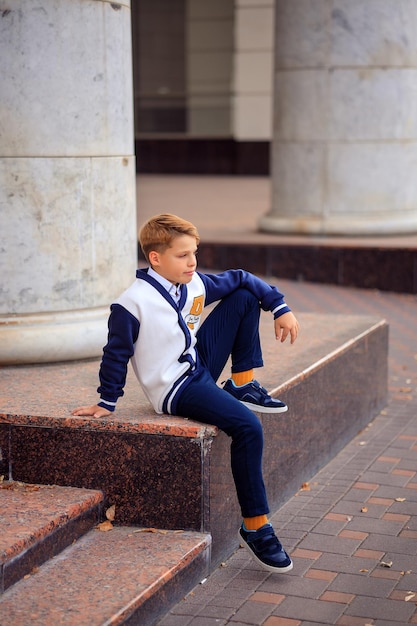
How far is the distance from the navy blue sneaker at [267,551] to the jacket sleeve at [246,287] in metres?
0.86

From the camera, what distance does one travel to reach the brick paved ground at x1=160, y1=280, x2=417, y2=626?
3787 mm

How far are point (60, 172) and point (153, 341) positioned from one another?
1.40 metres

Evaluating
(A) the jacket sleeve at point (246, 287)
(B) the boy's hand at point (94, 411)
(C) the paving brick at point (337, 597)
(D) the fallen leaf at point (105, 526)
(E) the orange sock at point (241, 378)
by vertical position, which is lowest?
(C) the paving brick at point (337, 597)

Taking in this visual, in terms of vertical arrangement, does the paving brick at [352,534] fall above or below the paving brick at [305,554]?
below

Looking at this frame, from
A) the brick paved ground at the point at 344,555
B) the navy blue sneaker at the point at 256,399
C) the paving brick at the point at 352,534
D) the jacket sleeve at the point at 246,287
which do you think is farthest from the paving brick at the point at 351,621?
the jacket sleeve at the point at 246,287

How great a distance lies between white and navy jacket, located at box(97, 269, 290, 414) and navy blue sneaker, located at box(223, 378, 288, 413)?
272 millimetres

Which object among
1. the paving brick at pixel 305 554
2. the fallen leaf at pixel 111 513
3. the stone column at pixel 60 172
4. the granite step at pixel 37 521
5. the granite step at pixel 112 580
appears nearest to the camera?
the granite step at pixel 112 580

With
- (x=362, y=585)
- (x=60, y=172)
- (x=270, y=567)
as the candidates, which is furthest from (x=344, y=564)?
(x=60, y=172)

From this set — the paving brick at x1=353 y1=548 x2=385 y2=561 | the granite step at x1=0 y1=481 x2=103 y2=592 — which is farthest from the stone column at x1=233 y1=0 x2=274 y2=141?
the granite step at x1=0 y1=481 x2=103 y2=592

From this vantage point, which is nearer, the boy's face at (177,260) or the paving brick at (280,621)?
the paving brick at (280,621)

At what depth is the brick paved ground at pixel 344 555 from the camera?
3.79 m

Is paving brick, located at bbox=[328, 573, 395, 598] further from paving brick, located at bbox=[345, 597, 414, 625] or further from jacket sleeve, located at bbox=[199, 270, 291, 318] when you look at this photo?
jacket sleeve, located at bbox=[199, 270, 291, 318]

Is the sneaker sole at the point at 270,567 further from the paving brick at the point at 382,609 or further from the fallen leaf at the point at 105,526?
the fallen leaf at the point at 105,526

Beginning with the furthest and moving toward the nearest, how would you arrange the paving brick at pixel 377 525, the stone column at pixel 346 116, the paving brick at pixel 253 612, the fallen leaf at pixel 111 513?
the stone column at pixel 346 116 < the paving brick at pixel 377 525 < the fallen leaf at pixel 111 513 < the paving brick at pixel 253 612
